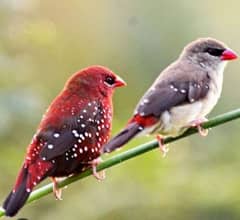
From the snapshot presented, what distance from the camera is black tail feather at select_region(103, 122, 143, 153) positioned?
423 cm

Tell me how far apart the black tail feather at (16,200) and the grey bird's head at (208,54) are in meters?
1.32

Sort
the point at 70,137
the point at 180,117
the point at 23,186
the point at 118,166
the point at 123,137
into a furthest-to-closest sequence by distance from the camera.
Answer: the point at 118,166, the point at 180,117, the point at 70,137, the point at 123,137, the point at 23,186

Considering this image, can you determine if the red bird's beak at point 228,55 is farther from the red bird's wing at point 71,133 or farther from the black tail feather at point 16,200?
the black tail feather at point 16,200

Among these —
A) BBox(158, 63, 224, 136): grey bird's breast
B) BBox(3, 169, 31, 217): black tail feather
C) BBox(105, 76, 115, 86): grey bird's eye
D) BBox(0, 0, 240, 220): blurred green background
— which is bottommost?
BBox(0, 0, 240, 220): blurred green background

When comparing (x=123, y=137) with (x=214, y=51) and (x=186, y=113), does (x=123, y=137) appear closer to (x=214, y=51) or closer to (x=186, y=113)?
(x=186, y=113)

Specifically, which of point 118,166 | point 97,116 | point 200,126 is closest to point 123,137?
point 200,126

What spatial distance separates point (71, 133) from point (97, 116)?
0.17 metres

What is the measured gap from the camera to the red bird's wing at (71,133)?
456 cm

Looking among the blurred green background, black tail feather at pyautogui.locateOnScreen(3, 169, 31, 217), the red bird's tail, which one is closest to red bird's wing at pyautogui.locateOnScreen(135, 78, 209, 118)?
the red bird's tail

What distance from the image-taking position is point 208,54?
5270mm

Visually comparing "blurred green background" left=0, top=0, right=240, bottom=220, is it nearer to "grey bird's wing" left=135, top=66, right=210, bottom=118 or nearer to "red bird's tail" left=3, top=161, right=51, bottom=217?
"grey bird's wing" left=135, top=66, right=210, bottom=118

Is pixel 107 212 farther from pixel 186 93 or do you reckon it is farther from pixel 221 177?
pixel 186 93

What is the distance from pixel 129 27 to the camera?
9578 mm

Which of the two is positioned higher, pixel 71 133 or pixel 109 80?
pixel 109 80
